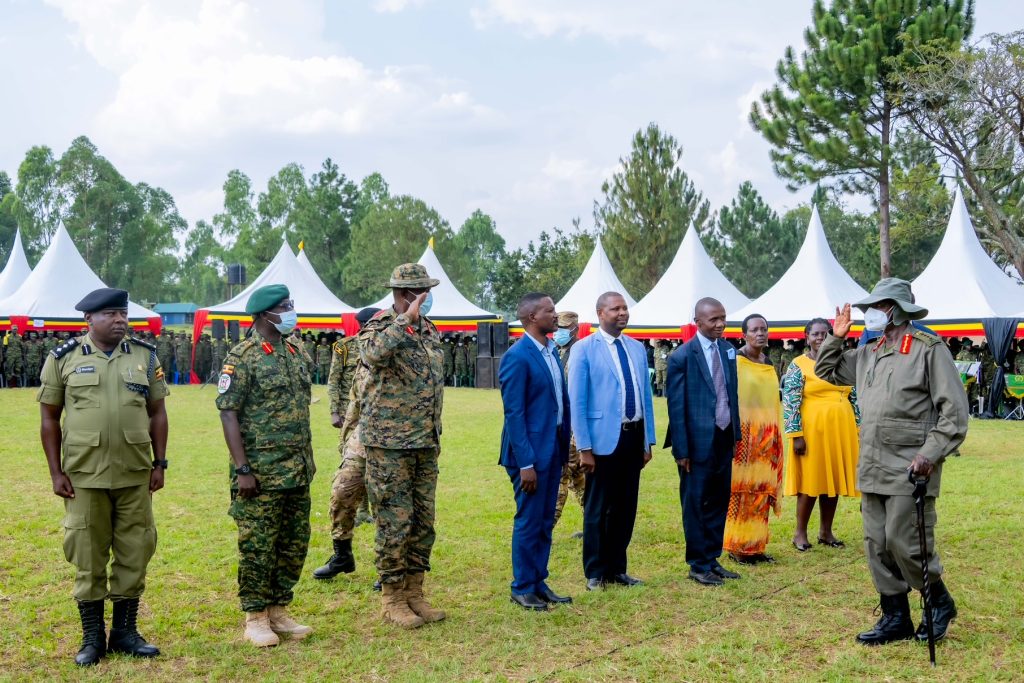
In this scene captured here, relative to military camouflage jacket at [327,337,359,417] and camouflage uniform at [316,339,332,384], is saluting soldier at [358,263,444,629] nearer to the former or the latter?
military camouflage jacket at [327,337,359,417]

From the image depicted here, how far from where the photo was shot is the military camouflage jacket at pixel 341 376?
742cm

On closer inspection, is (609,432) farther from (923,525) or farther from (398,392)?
(923,525)

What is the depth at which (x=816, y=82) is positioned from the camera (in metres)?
27.9

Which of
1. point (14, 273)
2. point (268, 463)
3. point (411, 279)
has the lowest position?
point (268, 463)

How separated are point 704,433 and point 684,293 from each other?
1710 cm

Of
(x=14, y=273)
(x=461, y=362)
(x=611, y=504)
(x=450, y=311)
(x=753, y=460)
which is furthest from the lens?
(x=14, y=273)

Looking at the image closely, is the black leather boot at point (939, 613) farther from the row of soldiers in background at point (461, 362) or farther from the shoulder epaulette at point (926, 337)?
the row of soldiers in background at point (461, 362)

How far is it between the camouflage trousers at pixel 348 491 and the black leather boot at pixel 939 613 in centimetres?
353

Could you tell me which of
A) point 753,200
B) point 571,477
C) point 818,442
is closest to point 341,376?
point 571,477

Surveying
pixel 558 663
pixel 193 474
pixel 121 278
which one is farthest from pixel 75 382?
pixel 121 278

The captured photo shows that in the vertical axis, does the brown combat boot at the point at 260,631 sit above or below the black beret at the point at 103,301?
below

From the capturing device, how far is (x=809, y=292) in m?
19.8

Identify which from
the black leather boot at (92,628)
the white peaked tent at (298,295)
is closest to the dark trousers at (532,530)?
Answer: the black leather boot at (92,628)

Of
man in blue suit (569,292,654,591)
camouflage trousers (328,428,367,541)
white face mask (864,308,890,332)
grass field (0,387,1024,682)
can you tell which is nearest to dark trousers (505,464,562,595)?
grass field (0,387,1024,682)
